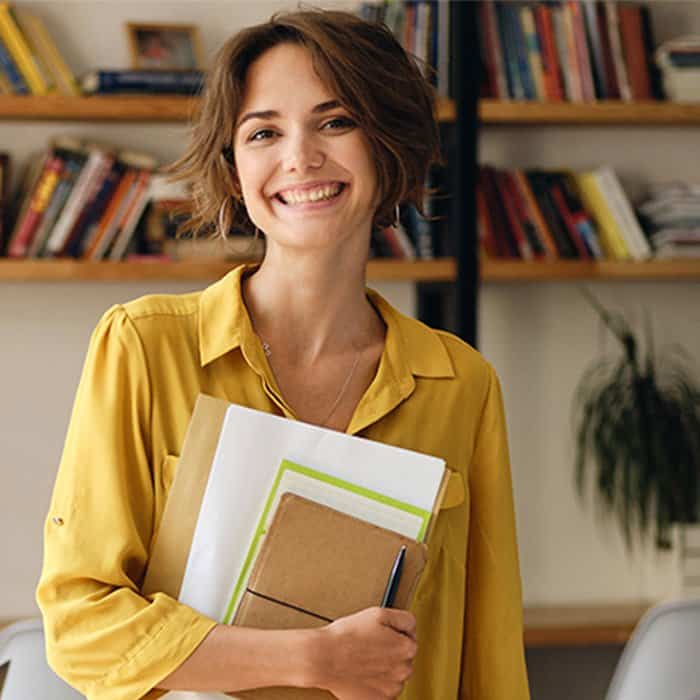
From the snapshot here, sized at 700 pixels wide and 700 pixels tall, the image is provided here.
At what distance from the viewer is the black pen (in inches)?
38.1

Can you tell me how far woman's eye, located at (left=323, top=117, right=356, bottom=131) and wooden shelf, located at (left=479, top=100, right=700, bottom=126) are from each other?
1.81 meters

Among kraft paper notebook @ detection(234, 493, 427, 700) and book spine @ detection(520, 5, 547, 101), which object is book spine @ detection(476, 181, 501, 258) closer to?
book spine @ detection(520, 5, 547, 101)

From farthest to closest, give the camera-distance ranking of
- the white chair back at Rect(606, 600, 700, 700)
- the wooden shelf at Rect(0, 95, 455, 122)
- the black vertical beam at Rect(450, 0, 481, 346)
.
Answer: the black vertical beam at Rect(450, 0, 481, 346), the wooden shelf at Rect(0, 95, 455, 122), the white chair back at Rect(606, 600, 700, 700)

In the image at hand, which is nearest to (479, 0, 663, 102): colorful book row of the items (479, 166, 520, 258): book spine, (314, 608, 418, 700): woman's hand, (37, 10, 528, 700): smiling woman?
(479, 166, 520, 258): book spine

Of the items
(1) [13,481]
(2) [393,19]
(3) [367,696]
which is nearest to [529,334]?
(2) [393,19]

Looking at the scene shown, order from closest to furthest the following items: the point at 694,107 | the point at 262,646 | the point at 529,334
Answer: the point at 262,646 → the point at 694,107 → the point at 529,334

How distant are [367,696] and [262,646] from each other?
4.2 inches

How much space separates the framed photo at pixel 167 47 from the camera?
2.90 m

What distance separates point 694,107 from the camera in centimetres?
293

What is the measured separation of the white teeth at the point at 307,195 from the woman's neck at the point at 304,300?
6cm

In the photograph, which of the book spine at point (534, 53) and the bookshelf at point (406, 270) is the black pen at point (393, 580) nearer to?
the bookshelf at point (406, 270)

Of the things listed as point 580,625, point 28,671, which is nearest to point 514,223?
point 580,625

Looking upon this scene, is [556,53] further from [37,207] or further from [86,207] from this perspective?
[37,207]

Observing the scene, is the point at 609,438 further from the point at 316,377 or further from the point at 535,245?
the point at 316,377
